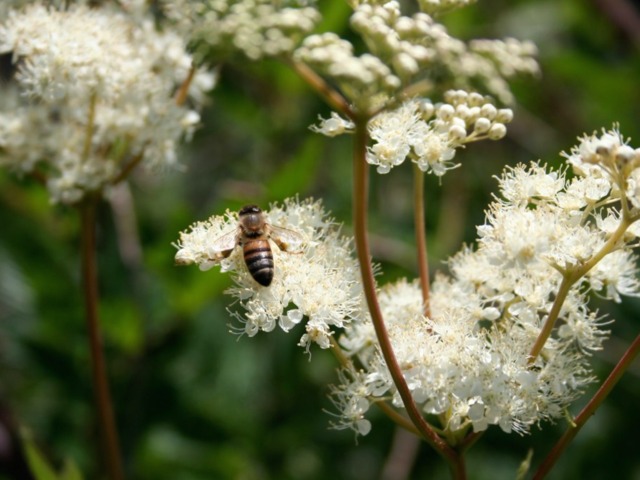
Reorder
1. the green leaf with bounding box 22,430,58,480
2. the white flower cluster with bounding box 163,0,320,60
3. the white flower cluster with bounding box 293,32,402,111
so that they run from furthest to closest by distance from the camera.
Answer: the green leaf with bounding box 22,430,58,480
the white flower cluster with bounding box 163,0,320,60
the white flower cluster with bounding box 293,32,402,111

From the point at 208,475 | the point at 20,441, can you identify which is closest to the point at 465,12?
the point at 208,475

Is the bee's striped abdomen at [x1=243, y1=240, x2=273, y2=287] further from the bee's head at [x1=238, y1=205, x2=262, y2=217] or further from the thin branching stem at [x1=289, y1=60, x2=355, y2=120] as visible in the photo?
the thin branching stem at [x1=289, y1=60, x2=355, y2=120]

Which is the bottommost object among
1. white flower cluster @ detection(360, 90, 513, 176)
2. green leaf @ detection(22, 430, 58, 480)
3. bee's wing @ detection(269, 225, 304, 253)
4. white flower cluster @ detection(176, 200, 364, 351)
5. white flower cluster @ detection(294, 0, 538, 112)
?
green leaf @ detection(22, 430, 58, 480)

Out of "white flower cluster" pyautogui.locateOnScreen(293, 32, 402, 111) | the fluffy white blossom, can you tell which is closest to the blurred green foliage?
the fluffy white blossom

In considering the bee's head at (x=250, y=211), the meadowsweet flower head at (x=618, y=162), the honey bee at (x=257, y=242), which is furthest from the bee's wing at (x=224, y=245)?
the meadowsweet flower head at (x=618, y=162)

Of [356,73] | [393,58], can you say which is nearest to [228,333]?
[393,58]

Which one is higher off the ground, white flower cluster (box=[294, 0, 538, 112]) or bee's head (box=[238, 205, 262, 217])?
white flower cluster (box=[294, 0, 538, 112])
